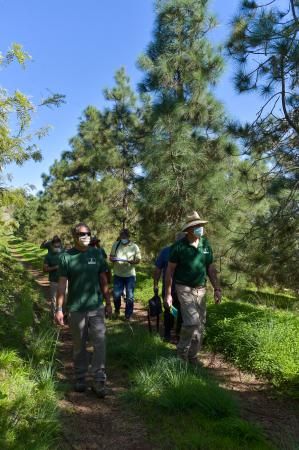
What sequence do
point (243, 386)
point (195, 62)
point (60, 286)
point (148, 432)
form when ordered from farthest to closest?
point (195, 62) → point (243, 386) → point (60, 286) → point (148, 432)

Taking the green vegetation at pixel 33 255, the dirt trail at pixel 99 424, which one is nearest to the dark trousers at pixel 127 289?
the dirt trail at pixel 99 424

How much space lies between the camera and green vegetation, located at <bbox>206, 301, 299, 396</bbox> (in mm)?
5156

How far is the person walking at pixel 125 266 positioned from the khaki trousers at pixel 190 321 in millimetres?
2811

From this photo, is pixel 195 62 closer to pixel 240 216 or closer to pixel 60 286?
pixel 240 216

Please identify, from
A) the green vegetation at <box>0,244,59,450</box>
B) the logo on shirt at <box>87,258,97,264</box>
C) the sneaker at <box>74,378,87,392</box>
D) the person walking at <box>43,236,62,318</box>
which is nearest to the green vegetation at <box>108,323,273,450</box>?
the sneaker at <box>74,378,87,392</box>

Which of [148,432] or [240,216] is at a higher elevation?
[240,216]

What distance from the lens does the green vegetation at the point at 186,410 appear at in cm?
332

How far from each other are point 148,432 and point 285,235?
182 inches

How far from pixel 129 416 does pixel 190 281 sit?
1.89 meters

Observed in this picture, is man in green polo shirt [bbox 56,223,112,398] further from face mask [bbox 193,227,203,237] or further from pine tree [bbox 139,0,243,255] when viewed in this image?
pine tree [bbox 139,0,243,255]

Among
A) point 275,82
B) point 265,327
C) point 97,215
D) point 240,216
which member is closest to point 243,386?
point 265,327

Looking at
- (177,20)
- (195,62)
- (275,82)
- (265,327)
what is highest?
(177,20)

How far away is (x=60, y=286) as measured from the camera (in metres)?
4.59

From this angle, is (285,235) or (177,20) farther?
(177,20)
